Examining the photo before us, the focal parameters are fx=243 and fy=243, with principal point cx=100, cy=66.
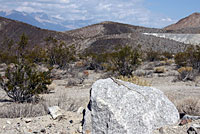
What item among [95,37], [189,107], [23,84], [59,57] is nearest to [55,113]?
[189,107]

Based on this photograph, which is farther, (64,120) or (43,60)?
(43,60)

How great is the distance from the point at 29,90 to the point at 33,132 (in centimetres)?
486

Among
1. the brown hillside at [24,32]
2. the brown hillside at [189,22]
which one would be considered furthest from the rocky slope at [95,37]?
the brown hillside at [189,22]

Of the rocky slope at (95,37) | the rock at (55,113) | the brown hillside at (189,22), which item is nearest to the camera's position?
the rock at (55,113)

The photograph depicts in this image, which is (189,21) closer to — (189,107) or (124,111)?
(189,107)

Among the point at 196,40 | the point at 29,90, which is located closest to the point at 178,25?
the point at 196,40

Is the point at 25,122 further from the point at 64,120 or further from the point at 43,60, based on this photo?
the point at 43,60

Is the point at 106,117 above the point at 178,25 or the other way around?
the other way around

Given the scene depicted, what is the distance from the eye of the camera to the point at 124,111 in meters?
4.11

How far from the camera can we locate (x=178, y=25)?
114625 mm

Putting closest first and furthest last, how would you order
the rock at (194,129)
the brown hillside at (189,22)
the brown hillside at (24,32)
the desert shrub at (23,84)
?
the rock at (194,129), the desert shrub at (23,84), the brown hillside at (24,32), the brown hillside at (189,22)

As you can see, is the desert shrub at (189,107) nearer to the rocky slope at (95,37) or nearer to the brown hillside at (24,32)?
the rocky slope at (95,37)

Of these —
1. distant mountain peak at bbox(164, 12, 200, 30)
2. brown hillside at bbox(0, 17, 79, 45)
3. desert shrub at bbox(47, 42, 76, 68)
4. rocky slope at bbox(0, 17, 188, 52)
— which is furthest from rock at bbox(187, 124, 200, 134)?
distant mountain peak at bbox(164, 12, 200, 30)

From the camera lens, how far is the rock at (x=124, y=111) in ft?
13.2
